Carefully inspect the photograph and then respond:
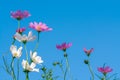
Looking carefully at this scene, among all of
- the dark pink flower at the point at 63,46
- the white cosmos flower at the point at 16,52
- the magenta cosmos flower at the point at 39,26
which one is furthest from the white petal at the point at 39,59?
the dark pink flower at the point at 63,46

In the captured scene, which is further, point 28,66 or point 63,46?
point 63,46

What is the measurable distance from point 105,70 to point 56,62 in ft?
2.96

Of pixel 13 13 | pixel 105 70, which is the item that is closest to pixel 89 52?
pixel 105 70

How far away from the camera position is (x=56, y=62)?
4477 millimetres

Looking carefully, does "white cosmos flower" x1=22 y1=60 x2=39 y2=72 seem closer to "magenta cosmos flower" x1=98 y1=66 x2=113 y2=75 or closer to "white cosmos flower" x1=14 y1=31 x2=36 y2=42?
"white cosmos flower" x1=14 y1=31 x2=36 y2=42

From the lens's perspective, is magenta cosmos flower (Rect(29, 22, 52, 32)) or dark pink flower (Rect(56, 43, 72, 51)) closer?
magenta cosmos flower (Rect(29, 22, 52, 32))

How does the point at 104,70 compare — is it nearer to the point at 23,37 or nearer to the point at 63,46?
the point at 63,46

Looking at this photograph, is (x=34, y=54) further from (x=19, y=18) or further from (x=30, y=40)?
(x=19, y=18)

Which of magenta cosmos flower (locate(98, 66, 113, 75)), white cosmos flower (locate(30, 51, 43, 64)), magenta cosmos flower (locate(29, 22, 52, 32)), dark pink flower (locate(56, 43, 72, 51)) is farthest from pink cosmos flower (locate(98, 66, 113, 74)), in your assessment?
white cosmos flower (locate(30, 51, 43, 64))

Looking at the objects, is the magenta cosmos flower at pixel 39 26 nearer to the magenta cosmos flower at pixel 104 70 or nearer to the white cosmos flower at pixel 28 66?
the white cosmos flower at pixel 28 66

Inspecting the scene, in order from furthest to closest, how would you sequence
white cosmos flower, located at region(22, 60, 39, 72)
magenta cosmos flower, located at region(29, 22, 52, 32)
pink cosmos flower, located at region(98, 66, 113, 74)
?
pink cosmos flower, located at region(98, 66, 113, 74) < magenta cosmos flower, located at region(29, 22, 52, 32) < white cosmos flower, located at region(22, 60, 39, 72)

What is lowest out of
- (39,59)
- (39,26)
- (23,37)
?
(39,59)

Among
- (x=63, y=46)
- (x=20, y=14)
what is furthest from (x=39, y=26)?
(x=63, y=46)

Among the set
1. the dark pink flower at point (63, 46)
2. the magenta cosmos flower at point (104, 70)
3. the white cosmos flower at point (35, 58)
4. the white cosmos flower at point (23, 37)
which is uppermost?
the dark pink flower at point (63, 46)
